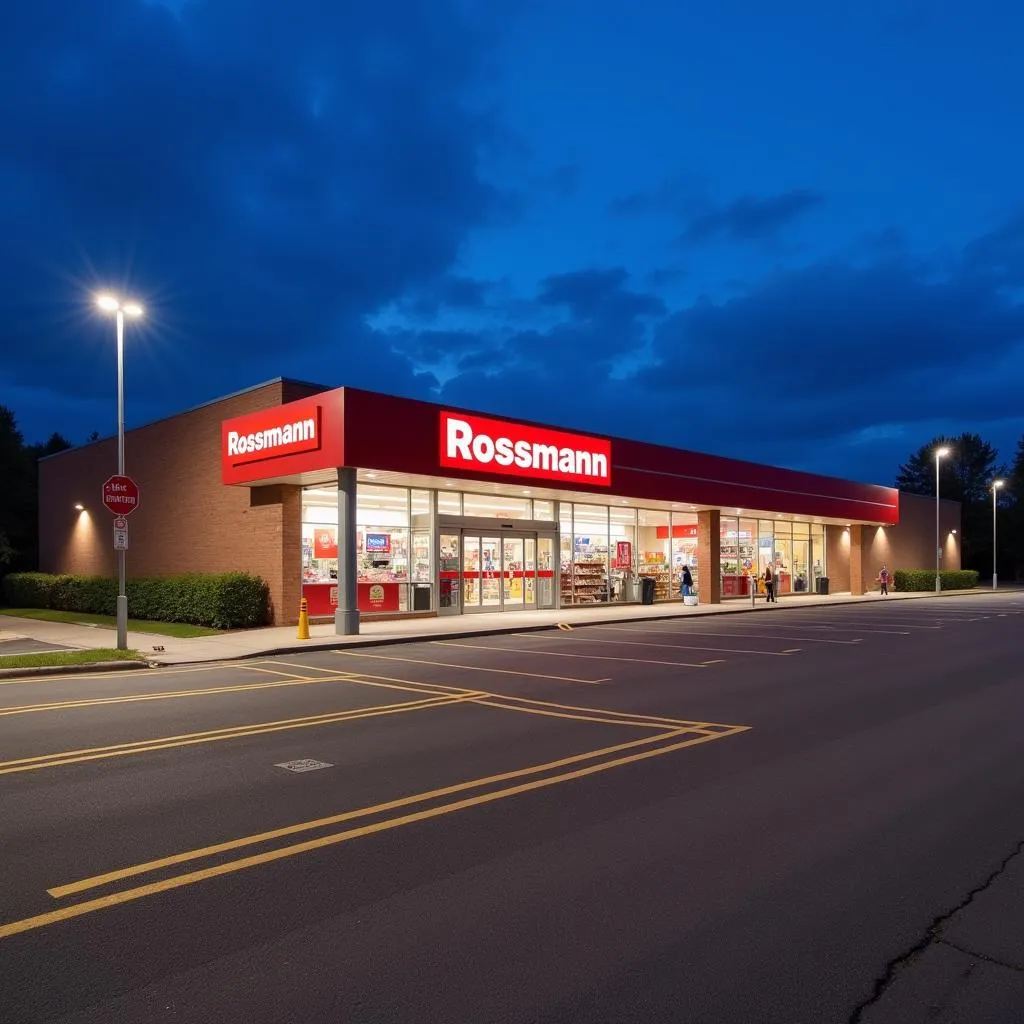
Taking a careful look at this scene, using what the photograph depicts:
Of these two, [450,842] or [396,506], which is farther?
[396,506]

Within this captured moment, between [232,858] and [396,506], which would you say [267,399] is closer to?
[396,506]

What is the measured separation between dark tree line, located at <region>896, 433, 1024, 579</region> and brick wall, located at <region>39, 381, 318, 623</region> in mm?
71897

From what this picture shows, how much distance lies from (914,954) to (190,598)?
2250 cm

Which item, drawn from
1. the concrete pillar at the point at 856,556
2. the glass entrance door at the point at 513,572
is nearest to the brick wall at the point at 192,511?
the glass entrance door at the point at 513,572

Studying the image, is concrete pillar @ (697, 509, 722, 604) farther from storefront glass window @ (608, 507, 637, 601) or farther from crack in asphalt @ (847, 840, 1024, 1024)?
crack in asphalt @ (847, 840, 1024, 1024)

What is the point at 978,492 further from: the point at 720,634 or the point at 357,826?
the point at 357,826

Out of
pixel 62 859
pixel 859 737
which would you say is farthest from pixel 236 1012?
pixel 859 737

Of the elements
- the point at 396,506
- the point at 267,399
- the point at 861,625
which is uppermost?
the point at 267,399

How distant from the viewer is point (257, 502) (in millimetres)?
24328

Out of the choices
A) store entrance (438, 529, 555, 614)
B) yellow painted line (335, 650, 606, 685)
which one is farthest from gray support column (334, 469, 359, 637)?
store entrance (438, 529, 555, 614)

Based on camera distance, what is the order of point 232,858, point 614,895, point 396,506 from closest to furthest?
1. point 614,895
2. point 232,858
3. point 396,506

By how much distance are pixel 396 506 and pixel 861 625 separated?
13688 mm

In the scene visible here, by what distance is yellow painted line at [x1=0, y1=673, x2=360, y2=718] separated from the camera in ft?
36.4

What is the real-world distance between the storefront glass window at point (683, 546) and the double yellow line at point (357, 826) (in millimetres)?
27177
